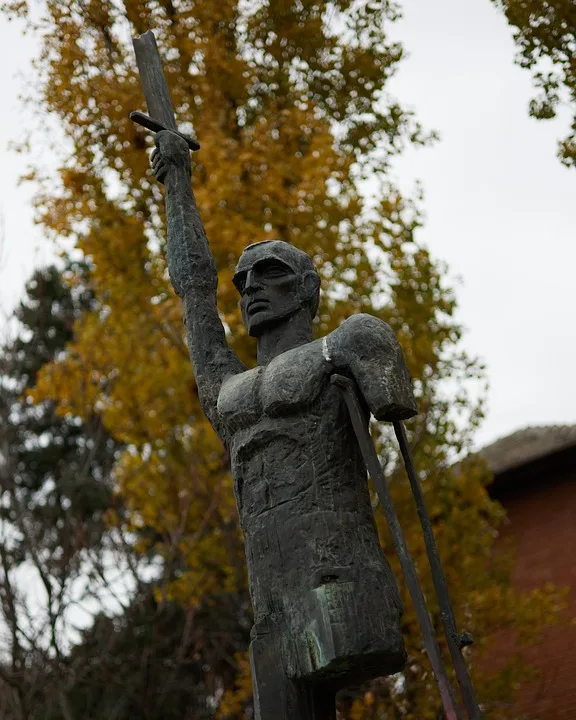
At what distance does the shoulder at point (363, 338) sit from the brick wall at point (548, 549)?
373 inches

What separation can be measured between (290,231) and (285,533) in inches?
240

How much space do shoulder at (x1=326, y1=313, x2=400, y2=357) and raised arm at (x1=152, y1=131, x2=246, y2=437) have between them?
2.10 feet

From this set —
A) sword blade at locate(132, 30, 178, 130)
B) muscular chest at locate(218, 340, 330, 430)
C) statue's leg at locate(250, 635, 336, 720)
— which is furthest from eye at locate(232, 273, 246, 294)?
statue's leg at locate(250, 635, 336, 720)

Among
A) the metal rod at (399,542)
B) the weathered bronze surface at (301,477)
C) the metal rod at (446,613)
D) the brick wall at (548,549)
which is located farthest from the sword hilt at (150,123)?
the brick wall at (548,549)

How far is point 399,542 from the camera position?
3.94m

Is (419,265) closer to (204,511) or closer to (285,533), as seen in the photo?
(204,511)

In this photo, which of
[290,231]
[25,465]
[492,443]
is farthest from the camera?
[25,465]

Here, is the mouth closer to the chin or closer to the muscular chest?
the chin

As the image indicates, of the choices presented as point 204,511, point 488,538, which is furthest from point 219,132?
point 488,538

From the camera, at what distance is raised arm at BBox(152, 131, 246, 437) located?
4.79 m

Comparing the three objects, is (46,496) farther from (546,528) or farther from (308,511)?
(308,511)

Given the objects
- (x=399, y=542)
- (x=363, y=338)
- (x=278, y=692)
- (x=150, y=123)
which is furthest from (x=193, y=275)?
(x=278, y=692)

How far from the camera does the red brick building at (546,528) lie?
13062mm

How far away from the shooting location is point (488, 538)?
33.2ft
